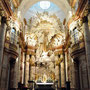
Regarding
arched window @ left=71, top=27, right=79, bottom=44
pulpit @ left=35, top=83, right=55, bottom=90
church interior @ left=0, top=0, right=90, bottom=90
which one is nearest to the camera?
church interior @ left=0, top=0, right=90, bottom=90

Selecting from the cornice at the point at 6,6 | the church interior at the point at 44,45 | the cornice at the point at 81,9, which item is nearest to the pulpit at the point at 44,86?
the church interior at the point at 44,45

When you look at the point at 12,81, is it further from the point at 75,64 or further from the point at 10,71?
the point at 75,64

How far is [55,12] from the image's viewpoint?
30.8 meters

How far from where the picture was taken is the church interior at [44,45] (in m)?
18.7

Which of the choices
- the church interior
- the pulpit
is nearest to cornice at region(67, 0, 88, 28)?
the church interior

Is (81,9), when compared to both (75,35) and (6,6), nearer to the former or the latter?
(75,35)

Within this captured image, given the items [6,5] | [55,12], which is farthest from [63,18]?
[6,5]

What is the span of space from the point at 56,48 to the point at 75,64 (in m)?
9.23

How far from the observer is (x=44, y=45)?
1149 inches

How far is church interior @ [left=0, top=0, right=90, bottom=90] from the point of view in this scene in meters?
18.7

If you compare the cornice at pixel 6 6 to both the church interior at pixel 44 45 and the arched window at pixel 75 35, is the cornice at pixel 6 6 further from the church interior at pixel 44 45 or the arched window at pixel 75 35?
the arched window at pixel 75 35

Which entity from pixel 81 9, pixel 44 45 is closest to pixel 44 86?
pixel 44 45

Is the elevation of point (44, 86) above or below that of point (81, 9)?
below

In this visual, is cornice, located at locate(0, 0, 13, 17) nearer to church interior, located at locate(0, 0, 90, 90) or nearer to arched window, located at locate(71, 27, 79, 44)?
church interior, located at locate(0, 0, 90, 90)
